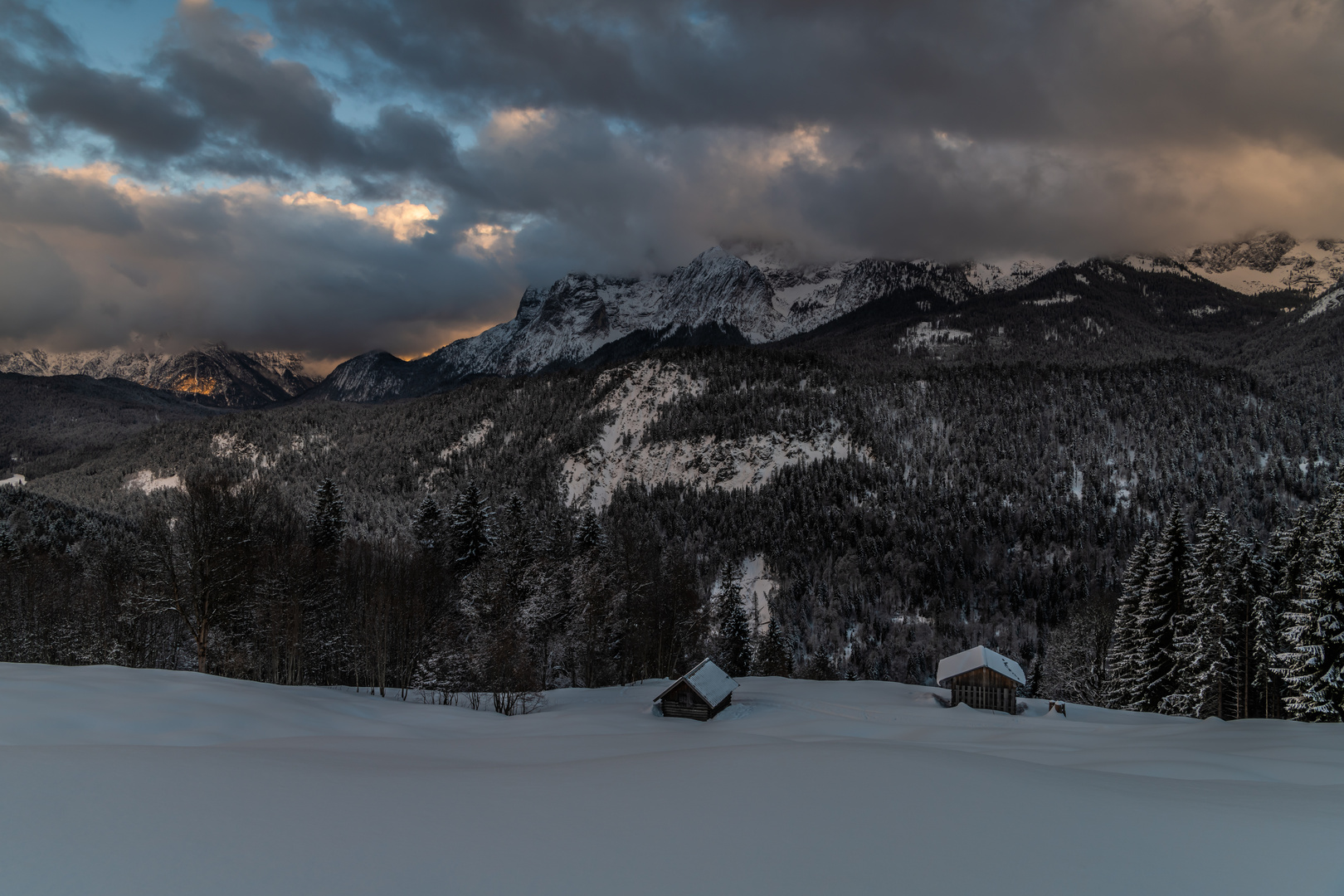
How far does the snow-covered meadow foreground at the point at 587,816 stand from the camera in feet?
18.7

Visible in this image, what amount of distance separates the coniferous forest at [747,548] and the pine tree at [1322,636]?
104 mm

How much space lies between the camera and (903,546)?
5315 inches

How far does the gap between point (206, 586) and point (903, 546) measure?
13190cm

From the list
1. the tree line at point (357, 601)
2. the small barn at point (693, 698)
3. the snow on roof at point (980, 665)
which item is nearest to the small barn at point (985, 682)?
the snow on roof at point (980, 665)

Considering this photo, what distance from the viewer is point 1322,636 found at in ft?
75.7

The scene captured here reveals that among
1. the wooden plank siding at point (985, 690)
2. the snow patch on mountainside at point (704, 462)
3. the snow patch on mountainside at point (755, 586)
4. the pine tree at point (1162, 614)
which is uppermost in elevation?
the snow patch on mountainside at point (704, 462)

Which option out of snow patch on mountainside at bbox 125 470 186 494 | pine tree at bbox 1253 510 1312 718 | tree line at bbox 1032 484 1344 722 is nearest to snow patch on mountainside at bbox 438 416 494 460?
snow patch on mountainside at bbox 125 470 186 494

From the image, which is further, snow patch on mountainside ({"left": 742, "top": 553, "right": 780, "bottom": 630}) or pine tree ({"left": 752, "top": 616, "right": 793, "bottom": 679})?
snow patch on mountainside ({"left": 742, "top": 553, "right": 780, "bottom": 630})

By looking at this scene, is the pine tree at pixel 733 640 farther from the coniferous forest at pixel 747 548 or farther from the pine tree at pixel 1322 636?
the pine tree at pixel 1322 636

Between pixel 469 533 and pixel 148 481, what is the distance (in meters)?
187

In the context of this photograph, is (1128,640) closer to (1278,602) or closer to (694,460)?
(1278,602)

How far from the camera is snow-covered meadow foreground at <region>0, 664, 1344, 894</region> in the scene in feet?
18.7

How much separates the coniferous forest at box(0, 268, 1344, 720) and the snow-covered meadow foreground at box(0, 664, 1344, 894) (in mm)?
15483

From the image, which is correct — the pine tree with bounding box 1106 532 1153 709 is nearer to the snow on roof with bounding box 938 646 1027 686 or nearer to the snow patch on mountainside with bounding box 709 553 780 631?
the snow on roof with bounding box 938 646 1027 686
